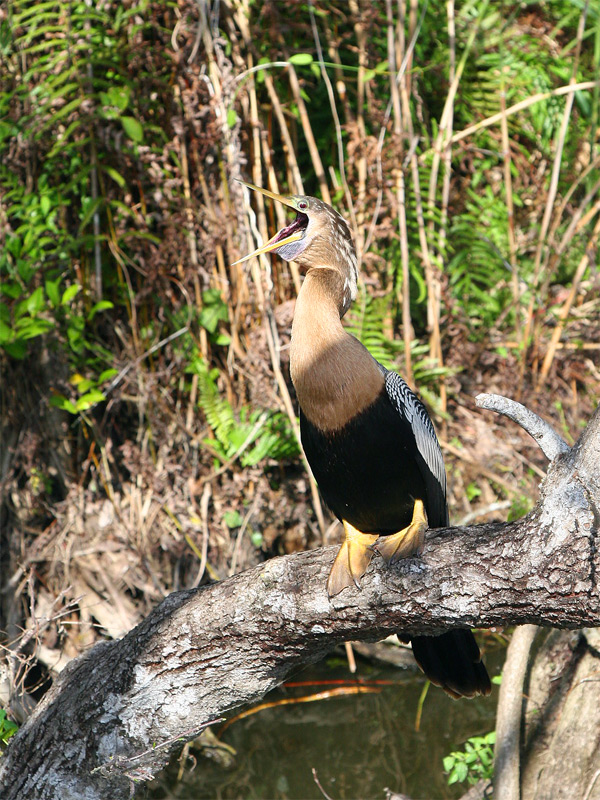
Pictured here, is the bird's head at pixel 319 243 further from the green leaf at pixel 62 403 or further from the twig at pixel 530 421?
the green leaf at pixel 62 403

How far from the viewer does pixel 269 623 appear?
6.54 ft

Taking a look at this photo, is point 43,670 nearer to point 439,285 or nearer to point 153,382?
point 153,382

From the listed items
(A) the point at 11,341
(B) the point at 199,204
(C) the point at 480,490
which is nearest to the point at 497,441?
(C) the point at 480,490

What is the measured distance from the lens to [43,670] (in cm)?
380

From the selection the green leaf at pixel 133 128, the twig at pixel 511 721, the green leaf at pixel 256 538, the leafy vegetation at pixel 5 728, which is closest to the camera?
the leafy vegetation at pixel 5 728

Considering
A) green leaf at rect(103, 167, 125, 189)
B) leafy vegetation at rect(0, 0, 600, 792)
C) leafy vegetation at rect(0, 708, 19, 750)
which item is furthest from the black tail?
green leaf at rect(103, 167, 125, 189)

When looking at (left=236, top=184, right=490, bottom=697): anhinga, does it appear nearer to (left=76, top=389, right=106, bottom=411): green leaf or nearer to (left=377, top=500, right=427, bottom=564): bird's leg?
(left=377, top=500, right=427, bottom=564): bird's leg

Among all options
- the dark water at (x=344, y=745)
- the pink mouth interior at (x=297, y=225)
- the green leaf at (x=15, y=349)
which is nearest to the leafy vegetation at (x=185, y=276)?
the green leaf at (x=15, y=349)

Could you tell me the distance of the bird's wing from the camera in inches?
98.1

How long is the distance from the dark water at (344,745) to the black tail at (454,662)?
1.32 m

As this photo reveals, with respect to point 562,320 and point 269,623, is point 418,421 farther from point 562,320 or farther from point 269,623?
point 562,320

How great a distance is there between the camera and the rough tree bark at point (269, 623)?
65.1 inches

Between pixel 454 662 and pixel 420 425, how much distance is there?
72cm

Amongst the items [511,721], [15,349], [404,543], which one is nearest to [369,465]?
[404,543]
